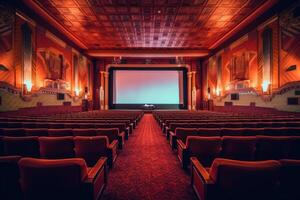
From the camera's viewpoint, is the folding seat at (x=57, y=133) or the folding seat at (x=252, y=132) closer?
the folding seat at (x=57, y=133)

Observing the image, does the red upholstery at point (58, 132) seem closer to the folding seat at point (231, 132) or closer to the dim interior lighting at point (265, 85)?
the folding seat at point (231, 132)

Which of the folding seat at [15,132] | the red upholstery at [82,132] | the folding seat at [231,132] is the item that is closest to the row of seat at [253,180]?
the folding seat at [231,132]

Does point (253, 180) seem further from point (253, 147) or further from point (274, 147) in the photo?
point (274, 147)

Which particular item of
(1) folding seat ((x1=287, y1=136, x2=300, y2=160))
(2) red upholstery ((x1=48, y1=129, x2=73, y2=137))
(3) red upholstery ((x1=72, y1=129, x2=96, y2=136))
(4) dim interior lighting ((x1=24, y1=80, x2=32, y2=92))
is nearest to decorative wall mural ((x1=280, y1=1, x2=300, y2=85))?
(1) folding seat ((x1=287, y1=136, x2=300, y2=160))

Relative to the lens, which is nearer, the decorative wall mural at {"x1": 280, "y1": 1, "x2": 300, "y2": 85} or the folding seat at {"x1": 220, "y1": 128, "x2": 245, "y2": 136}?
the folding seat at {"x1": 220, "y1": 128, "x2": 245, "y2": 136}

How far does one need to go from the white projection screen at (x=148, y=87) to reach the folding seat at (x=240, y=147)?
60.8 ft

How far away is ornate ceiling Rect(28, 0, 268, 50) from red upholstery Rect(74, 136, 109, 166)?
698cm

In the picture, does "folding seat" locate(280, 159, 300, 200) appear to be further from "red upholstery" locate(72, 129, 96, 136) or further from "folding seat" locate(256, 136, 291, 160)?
"red upholstery" locate(72, 129, 96, 136)

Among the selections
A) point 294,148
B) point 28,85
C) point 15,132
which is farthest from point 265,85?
point 28,85

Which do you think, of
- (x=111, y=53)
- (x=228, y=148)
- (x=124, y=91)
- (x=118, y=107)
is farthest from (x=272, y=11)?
(x=118, y=107)

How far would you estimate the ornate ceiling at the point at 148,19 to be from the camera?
749 cm

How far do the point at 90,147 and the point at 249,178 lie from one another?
192 cm

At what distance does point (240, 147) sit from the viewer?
2.16 meters

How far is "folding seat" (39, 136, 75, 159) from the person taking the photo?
7.21 feet
